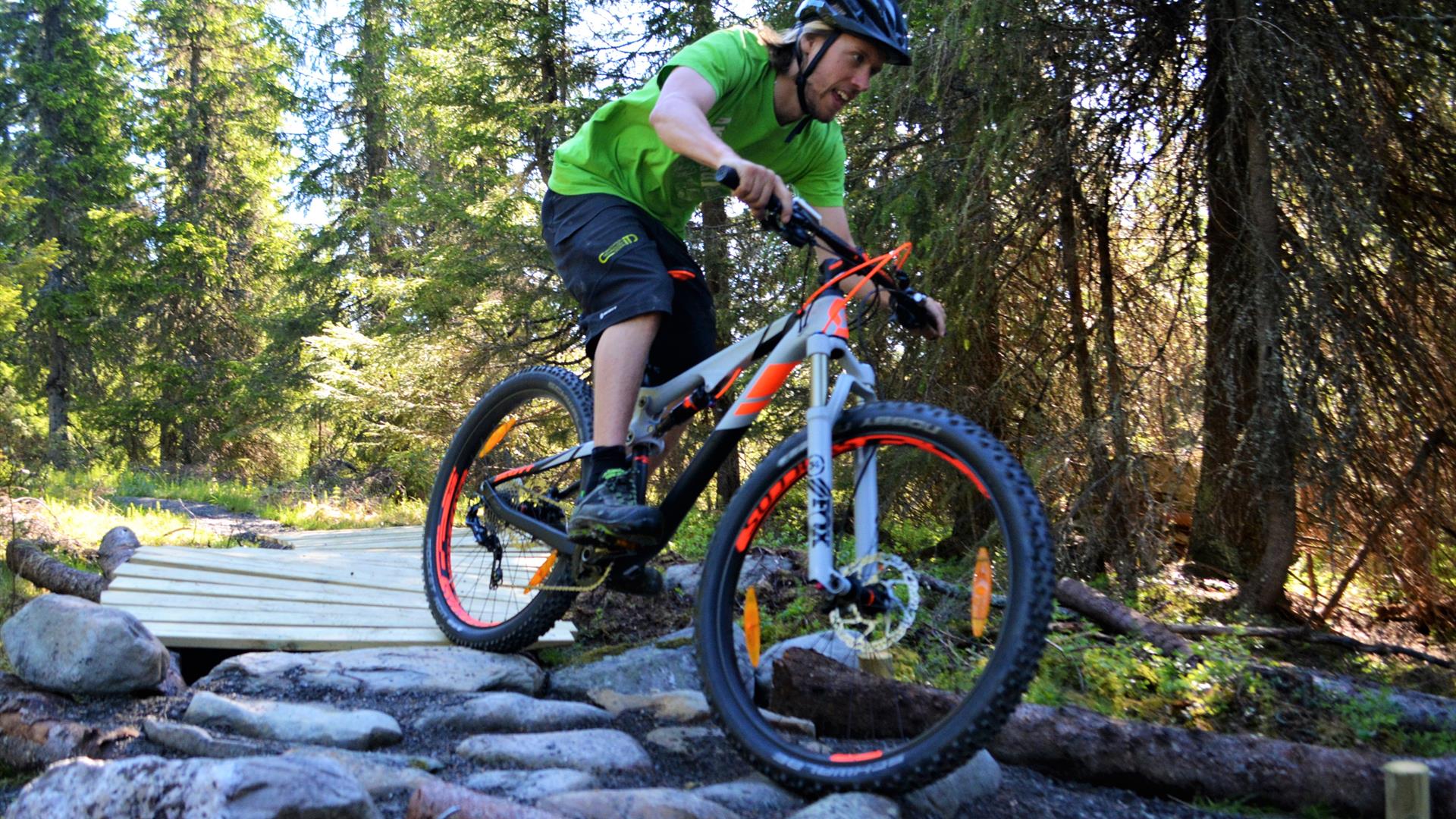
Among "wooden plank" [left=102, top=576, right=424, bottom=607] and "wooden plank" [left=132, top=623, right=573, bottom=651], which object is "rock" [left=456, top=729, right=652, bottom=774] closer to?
"wooden plank" [left=132, top=623, right=573, bottom=651]

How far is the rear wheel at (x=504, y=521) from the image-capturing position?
11.0 feet

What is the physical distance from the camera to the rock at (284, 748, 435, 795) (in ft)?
6.89

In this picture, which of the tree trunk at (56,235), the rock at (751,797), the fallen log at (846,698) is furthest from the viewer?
the tree trunk at (56,235)

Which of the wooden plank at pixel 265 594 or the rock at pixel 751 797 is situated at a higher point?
the wooden plank at pixel 265 594

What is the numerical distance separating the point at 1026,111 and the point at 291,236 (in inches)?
722

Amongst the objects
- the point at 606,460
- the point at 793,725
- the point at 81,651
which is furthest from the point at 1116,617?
the point at 81,651

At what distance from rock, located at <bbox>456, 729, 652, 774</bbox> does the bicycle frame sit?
0.55 m

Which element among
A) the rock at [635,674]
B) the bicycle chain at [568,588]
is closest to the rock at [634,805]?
the bicycle chain at [568,588]

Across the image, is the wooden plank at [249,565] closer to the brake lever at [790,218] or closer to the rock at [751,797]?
the rock at [751,797]

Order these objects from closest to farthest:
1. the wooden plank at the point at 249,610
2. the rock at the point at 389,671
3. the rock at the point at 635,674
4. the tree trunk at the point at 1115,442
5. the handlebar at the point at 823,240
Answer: the handlebar at the point at 823,240 → the rock at the point at 389,671 → the rock at the point at 635,674 → the wooden plank at the point at 249,610 → the tree trunk at the point at 1115,442

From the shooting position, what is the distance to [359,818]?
5.55ft

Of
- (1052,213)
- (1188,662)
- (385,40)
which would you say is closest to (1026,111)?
(1052,213)

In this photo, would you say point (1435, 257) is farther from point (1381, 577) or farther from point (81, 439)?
point (81, 439)

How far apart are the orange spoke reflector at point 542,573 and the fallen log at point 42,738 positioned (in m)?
1.23
